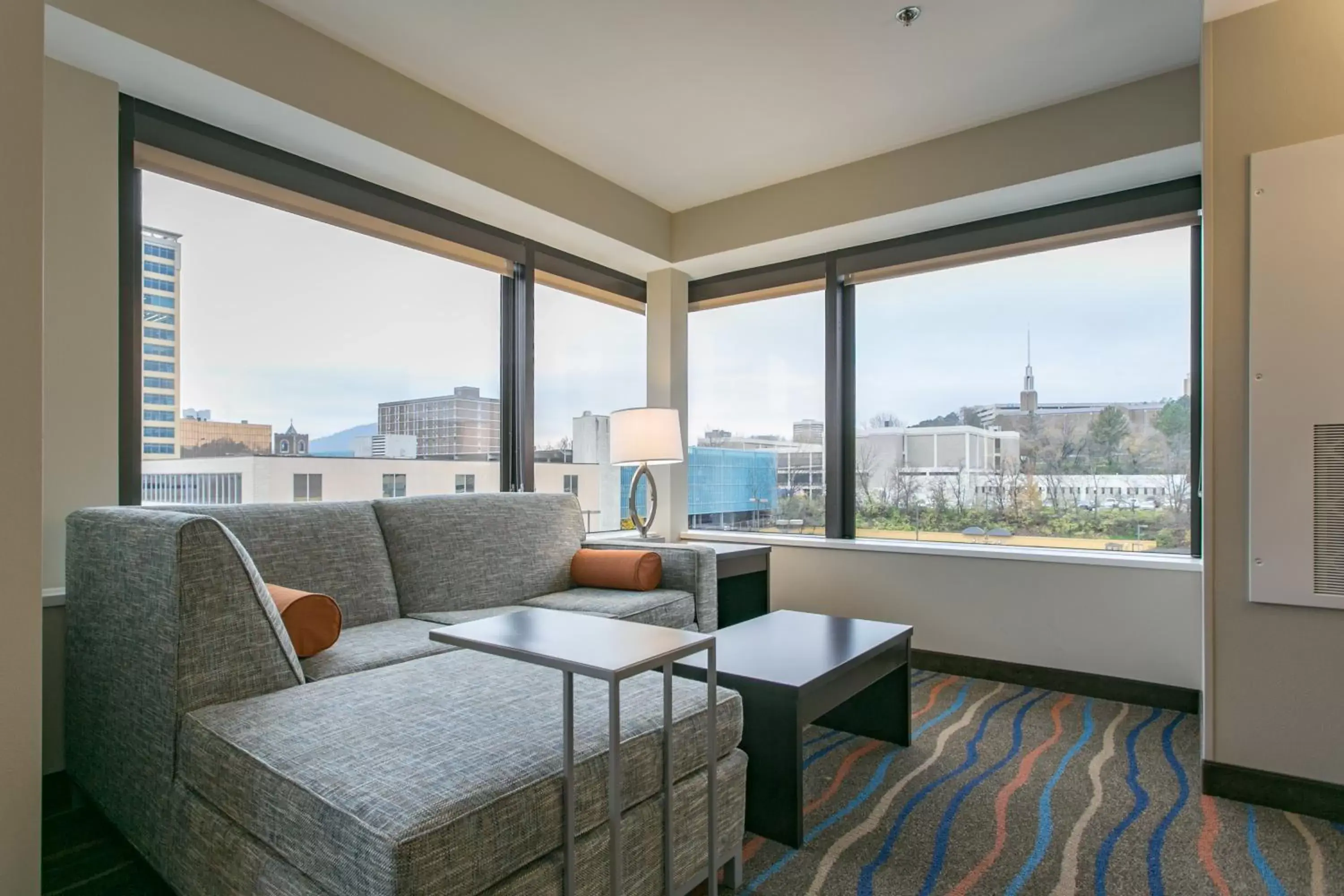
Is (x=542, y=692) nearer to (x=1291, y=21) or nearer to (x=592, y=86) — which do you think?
(x=592, y=86)

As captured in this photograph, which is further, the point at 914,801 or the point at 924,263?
the point at 924,263

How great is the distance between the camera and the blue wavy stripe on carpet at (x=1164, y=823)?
170cm

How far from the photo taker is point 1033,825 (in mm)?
1964

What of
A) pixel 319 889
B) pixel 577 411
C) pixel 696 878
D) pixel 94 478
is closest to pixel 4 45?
pixel 94 478

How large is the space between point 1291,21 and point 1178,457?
1753 millimetres

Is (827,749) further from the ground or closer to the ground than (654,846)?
closer to the ground

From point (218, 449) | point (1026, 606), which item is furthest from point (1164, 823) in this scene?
point (218, 449)

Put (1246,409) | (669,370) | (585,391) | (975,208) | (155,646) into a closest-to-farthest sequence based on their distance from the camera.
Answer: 1. (155,646)
2. (1246,409)
3. (975,208)
4. (585,391)
5. (669,370)

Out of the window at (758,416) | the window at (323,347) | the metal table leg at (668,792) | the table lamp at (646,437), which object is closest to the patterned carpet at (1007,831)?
the metal table leg at (668,792)

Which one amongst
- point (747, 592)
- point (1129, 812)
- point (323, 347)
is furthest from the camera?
point (747, 592)

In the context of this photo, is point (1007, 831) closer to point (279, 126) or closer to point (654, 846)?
point (654, 846)

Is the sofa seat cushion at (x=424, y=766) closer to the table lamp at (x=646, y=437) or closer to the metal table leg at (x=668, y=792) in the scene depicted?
the metal table leg at (x=668, y=792)

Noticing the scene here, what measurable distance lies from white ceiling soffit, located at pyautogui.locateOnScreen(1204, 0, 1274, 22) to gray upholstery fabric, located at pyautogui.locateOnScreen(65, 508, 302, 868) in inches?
125

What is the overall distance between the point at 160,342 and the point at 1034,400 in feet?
12.6
